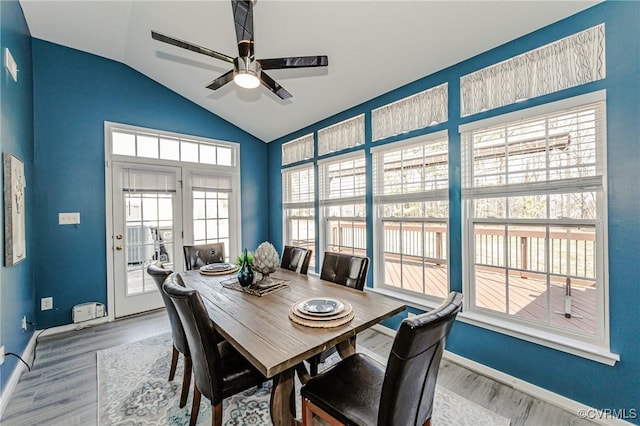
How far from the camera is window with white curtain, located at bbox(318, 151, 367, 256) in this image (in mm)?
3512

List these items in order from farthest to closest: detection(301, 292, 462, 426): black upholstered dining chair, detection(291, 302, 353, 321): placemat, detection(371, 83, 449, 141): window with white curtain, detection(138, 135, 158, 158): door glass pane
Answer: detection(138, 135, 158, 158): door glass pane → detection(371, 83, 449, 141): window with white curtain → detection(291, 302, 353, 321): placemat → detection(301, 292, 462, 426): black upholstered dining chair

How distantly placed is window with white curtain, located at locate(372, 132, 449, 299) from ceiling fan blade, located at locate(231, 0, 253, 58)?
1.77 metres

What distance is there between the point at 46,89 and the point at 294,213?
348 centimetres

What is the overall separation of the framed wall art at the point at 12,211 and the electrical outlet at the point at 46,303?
1.11 meters

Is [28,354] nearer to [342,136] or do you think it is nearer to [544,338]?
[342,136]

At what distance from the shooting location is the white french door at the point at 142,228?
361cm

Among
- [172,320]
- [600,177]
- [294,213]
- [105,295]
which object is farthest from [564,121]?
[105,295]

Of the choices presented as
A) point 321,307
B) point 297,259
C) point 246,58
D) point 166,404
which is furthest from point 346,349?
point 246,58

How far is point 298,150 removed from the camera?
4457 mm

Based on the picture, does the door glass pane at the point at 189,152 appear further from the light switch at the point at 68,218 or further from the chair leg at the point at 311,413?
the chair leg at the point at 311,413

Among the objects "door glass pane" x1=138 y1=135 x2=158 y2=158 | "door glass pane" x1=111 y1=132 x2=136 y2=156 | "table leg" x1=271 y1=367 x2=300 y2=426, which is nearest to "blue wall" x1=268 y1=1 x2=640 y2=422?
"table leg" x1=271 y1=367 x2=300 y2=426

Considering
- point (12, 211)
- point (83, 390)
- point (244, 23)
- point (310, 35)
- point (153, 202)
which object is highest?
point (310, 35)

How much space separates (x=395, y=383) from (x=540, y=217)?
6.18 ft

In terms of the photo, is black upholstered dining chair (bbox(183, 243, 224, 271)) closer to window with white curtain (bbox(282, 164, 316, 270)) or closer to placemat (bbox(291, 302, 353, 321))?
window with white curtain (bbox(282, 164, 316, 270))
